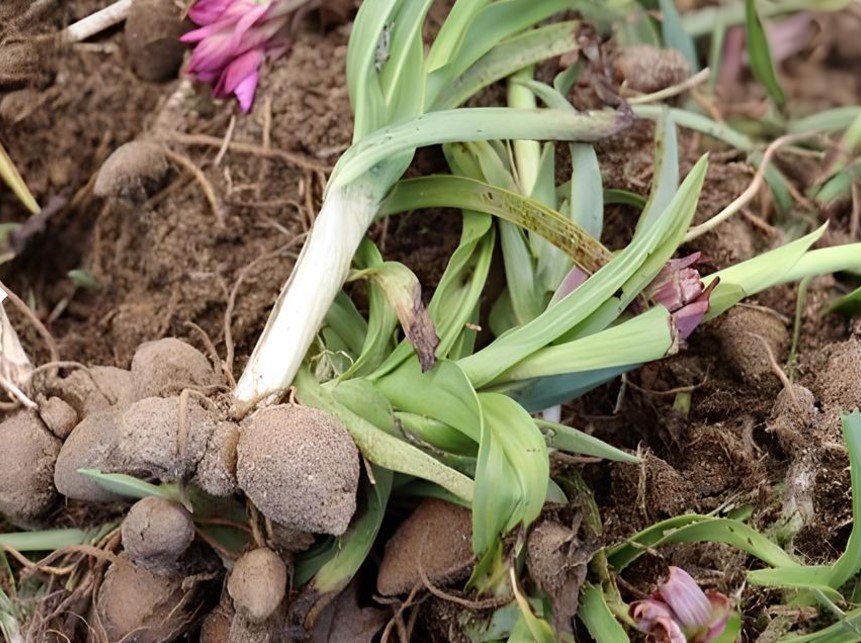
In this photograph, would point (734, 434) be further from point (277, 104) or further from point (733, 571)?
point (277, 104)

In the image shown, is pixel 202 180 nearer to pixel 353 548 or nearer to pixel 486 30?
pixel 486 30

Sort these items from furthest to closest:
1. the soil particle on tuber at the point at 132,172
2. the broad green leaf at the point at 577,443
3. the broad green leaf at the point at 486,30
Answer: the soil particle on tuber at the point at 132,172, the broad green leaf at the point at 486,30, the broad green leaf at the point at 577,443

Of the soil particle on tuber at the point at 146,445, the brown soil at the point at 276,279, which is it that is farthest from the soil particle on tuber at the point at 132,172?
the soil particle on tuber at the point at 146,445

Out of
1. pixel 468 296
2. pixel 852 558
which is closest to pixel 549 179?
pixel 468 296

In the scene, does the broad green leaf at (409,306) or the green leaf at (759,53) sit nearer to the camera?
the broad green leaf at (409,306)

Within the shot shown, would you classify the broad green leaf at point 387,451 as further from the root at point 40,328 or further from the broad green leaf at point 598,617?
the root at point 40,328

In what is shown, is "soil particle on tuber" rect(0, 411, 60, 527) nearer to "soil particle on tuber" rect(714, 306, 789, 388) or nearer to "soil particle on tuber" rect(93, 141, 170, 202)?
"soil particle on tuber" rect(93, 141, 170, 202)
